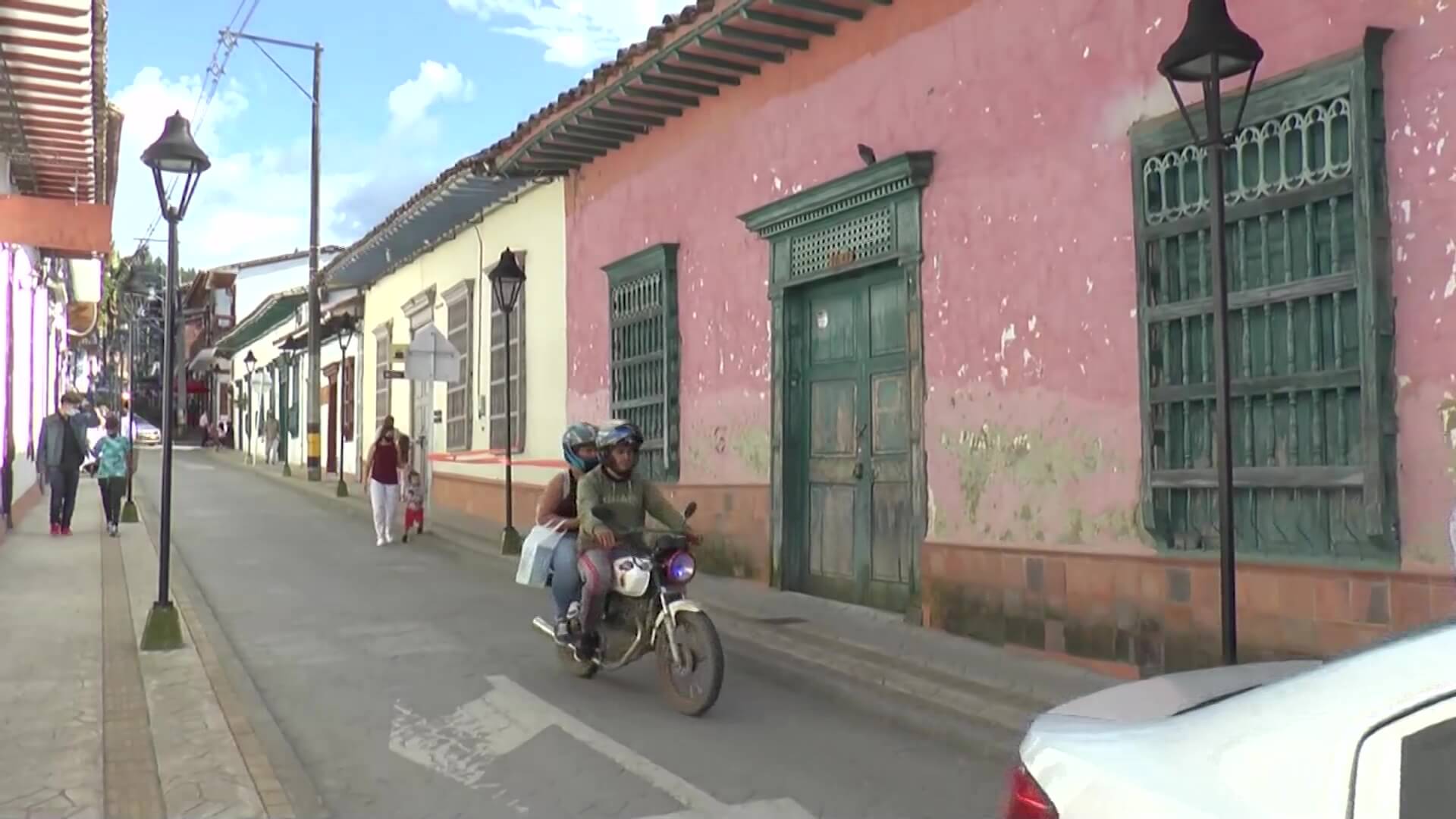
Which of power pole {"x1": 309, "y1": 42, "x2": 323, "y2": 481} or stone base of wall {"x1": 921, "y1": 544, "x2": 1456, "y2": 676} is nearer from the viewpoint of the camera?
stone base of wall {"x1": 921, "y1": 544, "x2": 1456, "y2": 676}

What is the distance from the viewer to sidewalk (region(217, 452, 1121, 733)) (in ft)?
19.8

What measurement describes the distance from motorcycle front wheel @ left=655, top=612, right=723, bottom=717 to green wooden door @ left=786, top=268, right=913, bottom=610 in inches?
104

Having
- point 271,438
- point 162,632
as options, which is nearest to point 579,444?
point 162,632

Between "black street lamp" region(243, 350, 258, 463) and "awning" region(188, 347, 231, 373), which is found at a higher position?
"awning" region(188, 347, 231, 373)

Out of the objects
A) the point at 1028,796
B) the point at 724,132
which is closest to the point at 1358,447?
the point at 1028,796

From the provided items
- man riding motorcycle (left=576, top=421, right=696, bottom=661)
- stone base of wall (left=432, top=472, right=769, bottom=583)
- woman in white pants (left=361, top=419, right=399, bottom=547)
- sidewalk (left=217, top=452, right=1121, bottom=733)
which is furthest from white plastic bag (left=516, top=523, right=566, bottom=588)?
woman in white pants (left=361, top=419, right=399, bottom=547)

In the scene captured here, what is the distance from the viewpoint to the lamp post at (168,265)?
7.47 m

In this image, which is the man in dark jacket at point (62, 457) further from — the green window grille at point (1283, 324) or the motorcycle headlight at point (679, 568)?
the green window grille at point (1283, 324)

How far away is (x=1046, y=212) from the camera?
23.0 ft

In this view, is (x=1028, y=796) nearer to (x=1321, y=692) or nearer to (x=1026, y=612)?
(x=1321, y=692)

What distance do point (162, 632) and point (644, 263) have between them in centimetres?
586

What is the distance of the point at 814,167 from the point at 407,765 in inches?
228

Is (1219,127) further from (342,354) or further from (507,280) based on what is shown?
(342,354)

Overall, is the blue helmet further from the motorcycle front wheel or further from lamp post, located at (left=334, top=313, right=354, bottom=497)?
lamp post, located at (left=334, top=313, right=354, bottom=497)
